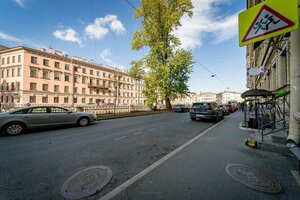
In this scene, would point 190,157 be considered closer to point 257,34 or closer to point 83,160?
point 83,160

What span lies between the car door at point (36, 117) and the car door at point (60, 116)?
286mm

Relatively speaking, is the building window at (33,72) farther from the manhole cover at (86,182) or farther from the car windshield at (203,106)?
the manhole cover at (86,182)

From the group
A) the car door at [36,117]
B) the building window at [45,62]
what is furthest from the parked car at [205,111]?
the building window at [45,62]

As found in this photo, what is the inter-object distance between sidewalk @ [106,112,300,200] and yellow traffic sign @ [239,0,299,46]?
3.23 m

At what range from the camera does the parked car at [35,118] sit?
680cm

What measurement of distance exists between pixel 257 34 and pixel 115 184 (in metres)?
4.87

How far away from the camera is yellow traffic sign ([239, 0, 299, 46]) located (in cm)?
305

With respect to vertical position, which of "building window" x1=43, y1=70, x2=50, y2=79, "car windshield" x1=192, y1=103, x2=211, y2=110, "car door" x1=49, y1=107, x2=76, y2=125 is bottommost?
"car door" x1=49, y1=107, x2=76, y2=125

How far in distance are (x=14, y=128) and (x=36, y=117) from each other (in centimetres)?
99

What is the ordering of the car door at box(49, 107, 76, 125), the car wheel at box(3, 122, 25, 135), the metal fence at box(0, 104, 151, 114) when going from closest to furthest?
the car wheel at box(3, 122, 25, 135) → the car door at box(49, 107, 76, 125) → the metal fence at box(0, 104, 151, 114)

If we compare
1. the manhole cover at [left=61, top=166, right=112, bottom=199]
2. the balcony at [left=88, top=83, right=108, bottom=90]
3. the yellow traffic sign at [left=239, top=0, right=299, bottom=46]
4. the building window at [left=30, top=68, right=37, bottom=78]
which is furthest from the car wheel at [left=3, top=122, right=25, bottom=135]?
the balcony at [left=88, top=83, right=108, bottom=90]

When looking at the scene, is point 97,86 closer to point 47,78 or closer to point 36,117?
point 47,78

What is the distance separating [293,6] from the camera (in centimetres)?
303

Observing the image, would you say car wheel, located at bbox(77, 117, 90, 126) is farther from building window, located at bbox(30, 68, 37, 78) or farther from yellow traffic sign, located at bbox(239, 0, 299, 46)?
building window, located at bbox(30, 68, 37, 78)
